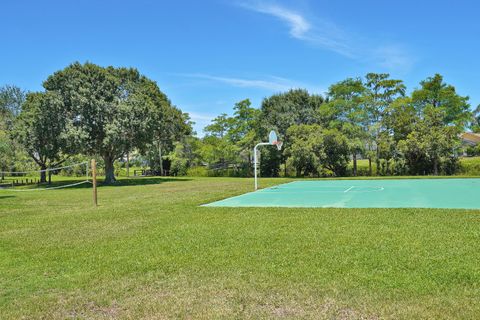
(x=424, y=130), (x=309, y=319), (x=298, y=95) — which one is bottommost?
(x=309, y=319)

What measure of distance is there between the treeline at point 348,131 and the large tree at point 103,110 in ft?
39.6

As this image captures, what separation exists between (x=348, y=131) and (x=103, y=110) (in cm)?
1913

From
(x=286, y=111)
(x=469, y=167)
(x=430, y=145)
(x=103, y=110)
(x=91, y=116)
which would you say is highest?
(x=286, y=111)

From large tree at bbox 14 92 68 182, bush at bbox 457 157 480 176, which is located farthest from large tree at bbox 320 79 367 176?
large tree at bbox 14 92 68 182

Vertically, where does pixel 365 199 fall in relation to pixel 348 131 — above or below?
below

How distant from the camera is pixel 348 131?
3250 cm

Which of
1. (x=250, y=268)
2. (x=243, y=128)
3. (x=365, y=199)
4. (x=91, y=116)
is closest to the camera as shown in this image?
(x=250, y=268)

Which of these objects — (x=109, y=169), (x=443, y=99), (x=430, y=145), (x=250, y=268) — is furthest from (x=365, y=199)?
(x=443, y=99)

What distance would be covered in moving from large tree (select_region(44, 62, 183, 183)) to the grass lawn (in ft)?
55.4

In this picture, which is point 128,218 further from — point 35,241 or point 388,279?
point 388,279

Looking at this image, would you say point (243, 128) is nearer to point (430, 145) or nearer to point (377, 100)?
point (377, 100)

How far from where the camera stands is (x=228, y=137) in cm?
4009

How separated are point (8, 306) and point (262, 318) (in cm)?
245

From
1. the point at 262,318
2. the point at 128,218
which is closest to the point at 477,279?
the point at 262,318
